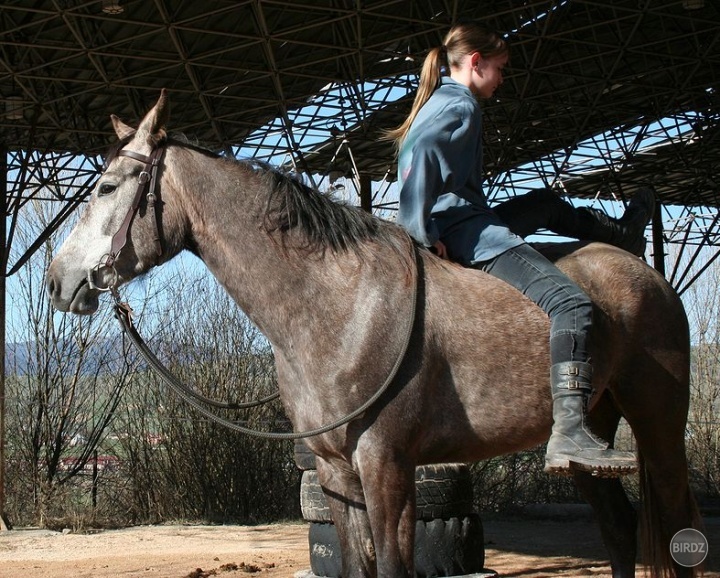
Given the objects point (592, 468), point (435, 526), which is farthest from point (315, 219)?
point (435, 526)

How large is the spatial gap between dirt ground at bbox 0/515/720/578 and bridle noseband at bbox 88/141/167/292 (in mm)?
3326

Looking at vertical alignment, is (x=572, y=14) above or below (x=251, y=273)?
above

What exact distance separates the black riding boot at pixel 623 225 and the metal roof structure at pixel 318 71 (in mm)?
5867

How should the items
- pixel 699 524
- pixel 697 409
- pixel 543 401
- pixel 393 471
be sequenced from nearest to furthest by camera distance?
pixel 393 471, pixel 543 401, pixel 699 524, pixel 697 409

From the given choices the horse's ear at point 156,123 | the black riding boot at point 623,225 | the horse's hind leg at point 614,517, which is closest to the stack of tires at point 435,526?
the horse's hind leg at point 614,517

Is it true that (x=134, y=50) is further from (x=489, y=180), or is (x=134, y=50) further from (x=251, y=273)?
(x=251, y=273)

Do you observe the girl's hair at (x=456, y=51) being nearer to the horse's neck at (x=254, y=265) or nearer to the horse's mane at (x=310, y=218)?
the horse's mane at (x=310, y=218)

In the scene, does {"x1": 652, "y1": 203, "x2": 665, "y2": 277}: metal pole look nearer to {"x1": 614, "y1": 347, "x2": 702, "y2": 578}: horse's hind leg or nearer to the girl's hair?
{"x1": 614, "y1": 347, "x2": 702, "y2": 578}: horse's hind leg

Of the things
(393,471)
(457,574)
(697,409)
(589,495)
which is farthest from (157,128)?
(697,409)

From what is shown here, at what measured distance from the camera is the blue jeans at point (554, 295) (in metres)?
3.29

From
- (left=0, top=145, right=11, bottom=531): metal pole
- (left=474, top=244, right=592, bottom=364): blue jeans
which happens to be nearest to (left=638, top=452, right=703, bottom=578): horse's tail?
(left=474, top=244, right=592, bottom=364): blue jeans

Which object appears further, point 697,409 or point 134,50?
point 697,409

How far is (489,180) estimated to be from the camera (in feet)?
50.4

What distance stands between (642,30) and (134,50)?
24.4ft
